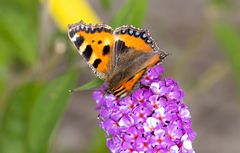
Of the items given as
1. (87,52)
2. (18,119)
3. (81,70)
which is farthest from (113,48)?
(81,70)

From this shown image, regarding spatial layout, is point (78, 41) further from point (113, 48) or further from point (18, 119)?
point (18, 119)

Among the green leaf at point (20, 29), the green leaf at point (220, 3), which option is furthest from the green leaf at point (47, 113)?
the green leaf at point (220, 3)

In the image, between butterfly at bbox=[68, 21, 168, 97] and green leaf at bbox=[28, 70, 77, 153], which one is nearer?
butterfly at bbox=[68, 21, 168, 97]

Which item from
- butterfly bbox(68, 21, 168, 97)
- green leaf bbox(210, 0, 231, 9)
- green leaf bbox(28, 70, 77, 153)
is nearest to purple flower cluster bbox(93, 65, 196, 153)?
butterfly bbox(68, 21, 168, 97)

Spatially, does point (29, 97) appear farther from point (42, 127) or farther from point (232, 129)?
point (232, 129)

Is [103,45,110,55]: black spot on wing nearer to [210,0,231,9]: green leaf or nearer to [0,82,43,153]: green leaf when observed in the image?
[0,82,43,153]: green leaf

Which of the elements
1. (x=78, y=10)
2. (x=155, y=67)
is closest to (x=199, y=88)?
(x=78, y=10)

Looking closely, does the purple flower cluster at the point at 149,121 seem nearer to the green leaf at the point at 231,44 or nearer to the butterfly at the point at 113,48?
the butterfly at the point at 113,48
